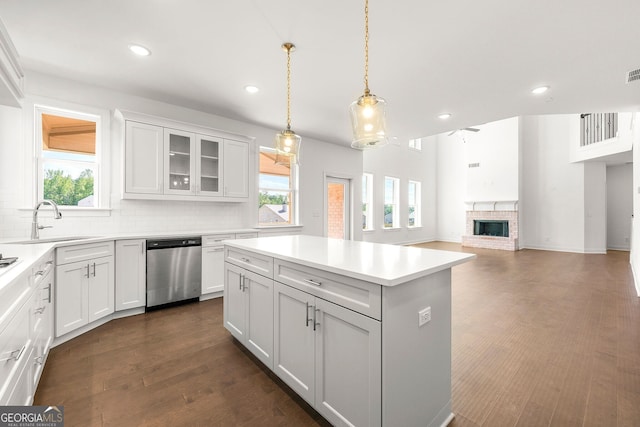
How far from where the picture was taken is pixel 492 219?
8.98 m

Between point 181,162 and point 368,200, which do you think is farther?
point 368,200

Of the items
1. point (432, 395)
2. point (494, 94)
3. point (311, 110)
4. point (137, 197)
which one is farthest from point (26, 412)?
point (494, 94)

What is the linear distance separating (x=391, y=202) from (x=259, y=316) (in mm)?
7470

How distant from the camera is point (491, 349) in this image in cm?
247

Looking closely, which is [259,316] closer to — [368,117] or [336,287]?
[336,287]

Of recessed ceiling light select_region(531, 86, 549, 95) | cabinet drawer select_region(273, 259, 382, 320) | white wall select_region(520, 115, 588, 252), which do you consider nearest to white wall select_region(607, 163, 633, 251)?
white wall select_region(520, 115, 588, 252)

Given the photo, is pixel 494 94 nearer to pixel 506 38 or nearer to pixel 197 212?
pixel 506 38

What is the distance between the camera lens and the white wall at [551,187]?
8.04 metres

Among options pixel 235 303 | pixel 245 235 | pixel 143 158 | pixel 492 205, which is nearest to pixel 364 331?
pixel 235 303

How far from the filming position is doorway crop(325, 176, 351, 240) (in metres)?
6.57

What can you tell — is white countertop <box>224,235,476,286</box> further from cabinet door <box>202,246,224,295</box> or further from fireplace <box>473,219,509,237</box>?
fireplace <box>473,219,509,237</box>

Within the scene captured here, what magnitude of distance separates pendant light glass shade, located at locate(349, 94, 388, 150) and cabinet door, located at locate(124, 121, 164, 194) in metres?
2.89

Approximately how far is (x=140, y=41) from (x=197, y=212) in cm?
236

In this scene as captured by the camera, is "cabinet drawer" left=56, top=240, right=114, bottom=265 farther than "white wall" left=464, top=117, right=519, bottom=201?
No
